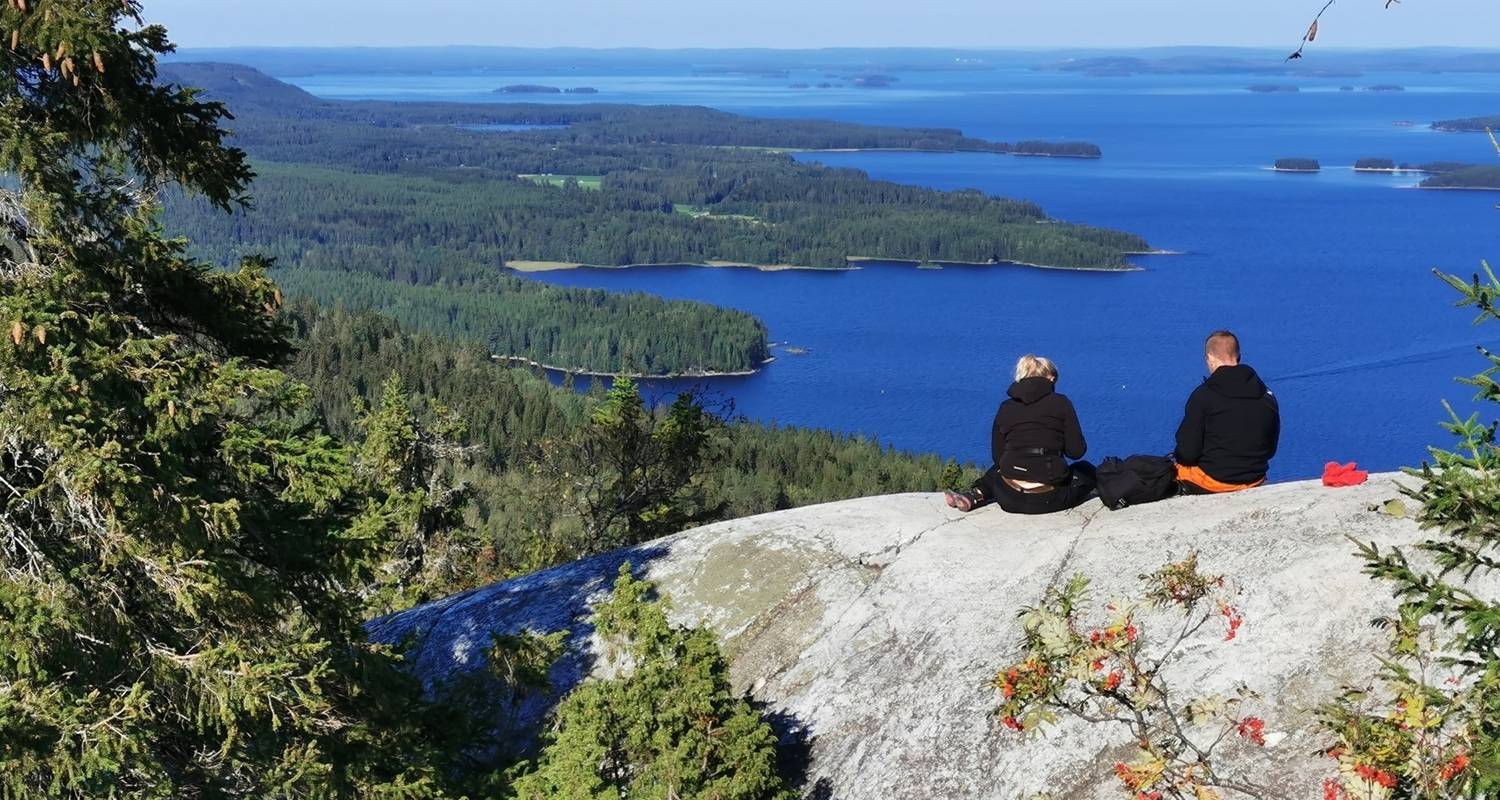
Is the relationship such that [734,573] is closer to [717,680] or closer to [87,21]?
[717,680]

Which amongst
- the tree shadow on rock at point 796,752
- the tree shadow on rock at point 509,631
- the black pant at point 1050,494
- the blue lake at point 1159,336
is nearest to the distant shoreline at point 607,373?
the blue lake at point 1159,336

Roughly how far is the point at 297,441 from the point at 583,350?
14767cm

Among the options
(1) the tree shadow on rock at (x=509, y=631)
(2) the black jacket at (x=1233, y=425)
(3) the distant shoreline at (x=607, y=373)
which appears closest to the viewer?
(1) the tree shadow on rock at (x=509, y=631)

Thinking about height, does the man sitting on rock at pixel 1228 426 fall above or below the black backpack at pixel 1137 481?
above

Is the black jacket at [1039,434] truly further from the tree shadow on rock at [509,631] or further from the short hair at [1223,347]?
the tree shadow on rock at [509,631]

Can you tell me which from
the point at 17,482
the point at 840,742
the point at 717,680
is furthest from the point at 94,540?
the point at 840,742

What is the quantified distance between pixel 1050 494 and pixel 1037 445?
0.52 m

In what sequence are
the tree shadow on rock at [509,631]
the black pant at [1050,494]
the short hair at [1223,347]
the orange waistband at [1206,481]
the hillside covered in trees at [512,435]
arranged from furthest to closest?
the hillside covered in trees at [512,435]
the black pant at [1050,494]
the orange waistband at [1206,481]
the short hair at [1223,347]
the tree shadow on rock at [509,631]

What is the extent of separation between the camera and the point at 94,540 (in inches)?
305

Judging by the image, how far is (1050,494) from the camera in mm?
12516

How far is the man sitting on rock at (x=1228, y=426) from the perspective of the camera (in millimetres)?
12008

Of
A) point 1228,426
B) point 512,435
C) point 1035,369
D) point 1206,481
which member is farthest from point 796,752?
point 512,435

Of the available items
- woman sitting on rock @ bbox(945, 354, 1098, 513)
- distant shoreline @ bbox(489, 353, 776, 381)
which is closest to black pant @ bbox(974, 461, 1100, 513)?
woman sitting on rock @ bbox(945, 354, 1098, 513)

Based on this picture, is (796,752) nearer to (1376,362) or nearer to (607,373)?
(1376,362)
